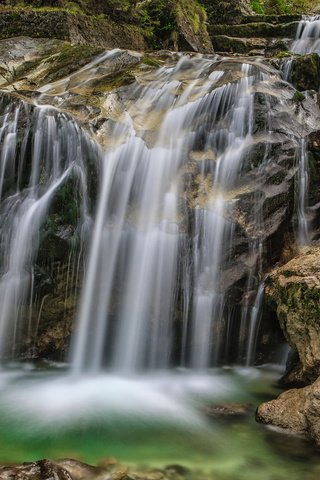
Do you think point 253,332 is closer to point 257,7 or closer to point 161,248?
point 161,248

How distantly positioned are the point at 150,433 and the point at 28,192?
468 cm

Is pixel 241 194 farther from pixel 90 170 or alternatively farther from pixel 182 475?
pixel 182 475

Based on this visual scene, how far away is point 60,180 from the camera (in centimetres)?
803

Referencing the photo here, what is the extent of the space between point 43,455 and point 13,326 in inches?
126

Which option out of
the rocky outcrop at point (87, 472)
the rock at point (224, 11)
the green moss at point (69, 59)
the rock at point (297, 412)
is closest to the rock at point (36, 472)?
the rocky outcrop at point (87, 472)

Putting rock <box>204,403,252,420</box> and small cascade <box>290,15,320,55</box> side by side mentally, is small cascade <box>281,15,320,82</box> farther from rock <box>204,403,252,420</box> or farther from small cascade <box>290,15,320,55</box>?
rock <box>204,403,252,420</box>

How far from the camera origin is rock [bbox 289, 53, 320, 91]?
1079 cm

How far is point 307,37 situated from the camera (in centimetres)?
1677

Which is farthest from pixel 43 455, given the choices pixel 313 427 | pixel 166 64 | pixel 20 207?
pixel 166 64

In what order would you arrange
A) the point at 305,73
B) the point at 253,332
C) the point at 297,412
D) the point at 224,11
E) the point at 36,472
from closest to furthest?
the point at 36,472 → the point at 297,412 → the point at 253,332 → the point at 305,73 → the point at 224,11

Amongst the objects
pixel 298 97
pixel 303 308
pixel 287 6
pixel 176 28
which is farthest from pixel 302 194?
pixel 287 6

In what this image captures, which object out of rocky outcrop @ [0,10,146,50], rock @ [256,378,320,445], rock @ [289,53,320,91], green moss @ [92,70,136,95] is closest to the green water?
rock @ [256,378,320,445]

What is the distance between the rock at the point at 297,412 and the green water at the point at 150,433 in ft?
0.44

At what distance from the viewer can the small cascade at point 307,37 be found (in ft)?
52.7
